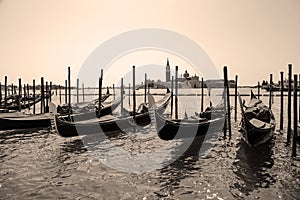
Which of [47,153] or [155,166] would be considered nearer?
[155,166]

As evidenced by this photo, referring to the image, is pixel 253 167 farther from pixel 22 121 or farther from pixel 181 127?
pixel 22 121

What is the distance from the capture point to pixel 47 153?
1052cm

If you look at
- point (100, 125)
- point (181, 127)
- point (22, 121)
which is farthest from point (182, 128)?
point (22, 121)

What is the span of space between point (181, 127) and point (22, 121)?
26.6ft

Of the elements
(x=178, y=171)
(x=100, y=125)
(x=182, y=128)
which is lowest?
(x=178, y=171)

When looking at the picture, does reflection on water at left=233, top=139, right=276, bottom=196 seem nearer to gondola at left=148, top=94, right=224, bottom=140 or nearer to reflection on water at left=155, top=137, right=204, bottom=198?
reflection on water at left=155, top=137, right=204, bottom=198

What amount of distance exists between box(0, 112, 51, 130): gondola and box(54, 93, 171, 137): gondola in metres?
2.82

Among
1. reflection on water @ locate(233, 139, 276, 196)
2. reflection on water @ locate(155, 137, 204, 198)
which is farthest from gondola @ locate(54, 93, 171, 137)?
reflection on water @ locate(233, 139, 276, 196)

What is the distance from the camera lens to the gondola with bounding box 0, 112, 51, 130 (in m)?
14.0

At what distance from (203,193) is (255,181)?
1546 mm

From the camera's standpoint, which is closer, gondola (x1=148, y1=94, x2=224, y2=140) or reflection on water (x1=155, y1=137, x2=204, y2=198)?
reflection on water (x1=155, y1=137, x2=204, y2=198)

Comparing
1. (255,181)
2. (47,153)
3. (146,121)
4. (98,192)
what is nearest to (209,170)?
(255,181)

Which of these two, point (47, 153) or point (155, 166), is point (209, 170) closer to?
point (155, 166)

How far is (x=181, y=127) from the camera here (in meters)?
11.2
